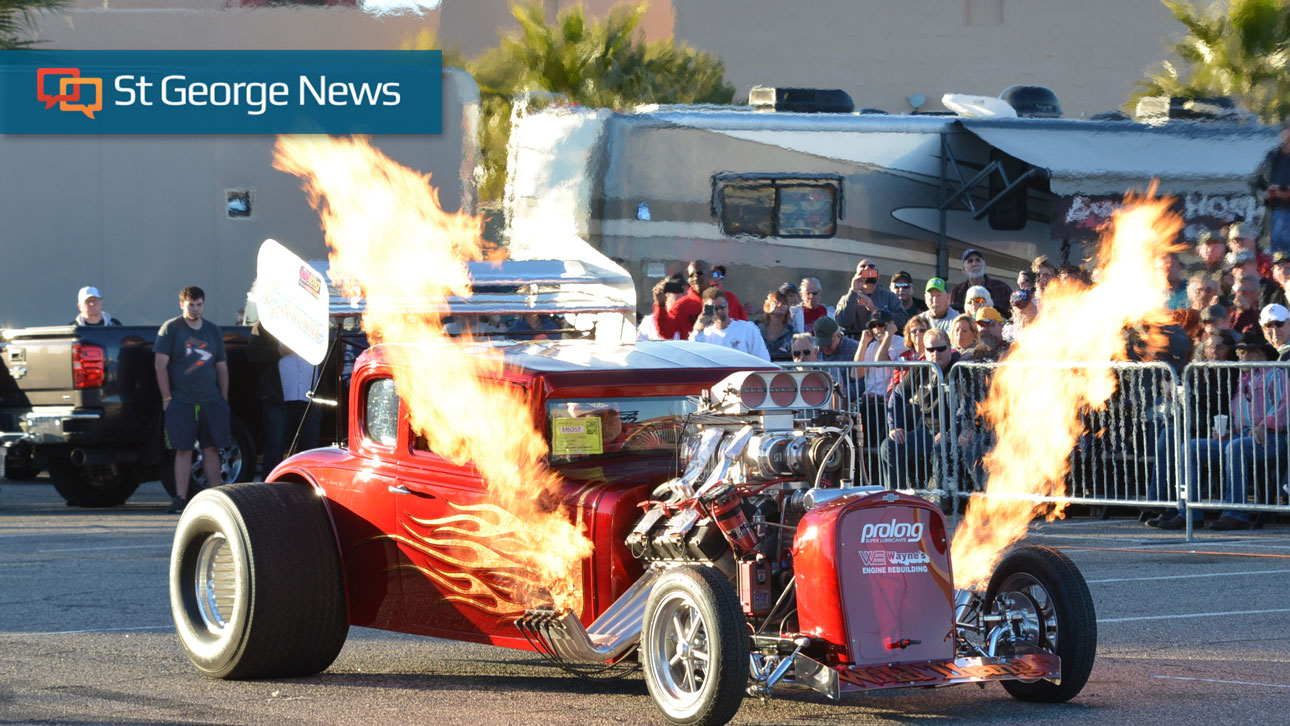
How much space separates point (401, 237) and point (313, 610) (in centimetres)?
299

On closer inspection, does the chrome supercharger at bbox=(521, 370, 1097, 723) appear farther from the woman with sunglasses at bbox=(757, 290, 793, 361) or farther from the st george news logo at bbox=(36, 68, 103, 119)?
the st george news logo at bbox=(36, 68, 103, 119)

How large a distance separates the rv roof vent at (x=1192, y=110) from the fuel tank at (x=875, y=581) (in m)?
13.3

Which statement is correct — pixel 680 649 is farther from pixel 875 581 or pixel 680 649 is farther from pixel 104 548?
pixel 104 548

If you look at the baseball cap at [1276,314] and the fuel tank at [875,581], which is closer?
the fuel tank at [875,581]

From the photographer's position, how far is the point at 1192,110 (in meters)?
19.3

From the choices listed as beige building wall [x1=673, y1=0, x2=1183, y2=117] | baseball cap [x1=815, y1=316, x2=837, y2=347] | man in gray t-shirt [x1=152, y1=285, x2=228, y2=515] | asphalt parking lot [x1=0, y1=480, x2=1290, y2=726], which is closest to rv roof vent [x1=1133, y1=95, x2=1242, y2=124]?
baseball cap [x1=815, y1=316, x2=837, y2=347]

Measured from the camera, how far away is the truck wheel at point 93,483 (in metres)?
16.4

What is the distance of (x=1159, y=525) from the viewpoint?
13.4 metres

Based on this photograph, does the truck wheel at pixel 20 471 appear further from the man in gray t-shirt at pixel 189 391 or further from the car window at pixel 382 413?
the car window at pixel 382 413

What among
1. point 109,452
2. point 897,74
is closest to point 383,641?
point 109,452

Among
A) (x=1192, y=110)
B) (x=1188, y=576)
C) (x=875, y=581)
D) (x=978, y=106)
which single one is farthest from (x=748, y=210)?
(x=875, y=581)

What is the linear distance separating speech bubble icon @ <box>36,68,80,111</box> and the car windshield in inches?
535

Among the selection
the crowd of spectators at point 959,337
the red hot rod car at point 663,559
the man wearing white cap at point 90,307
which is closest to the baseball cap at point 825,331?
the crowd of spectators at point 959,337

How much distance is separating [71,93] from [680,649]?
15325 mm
